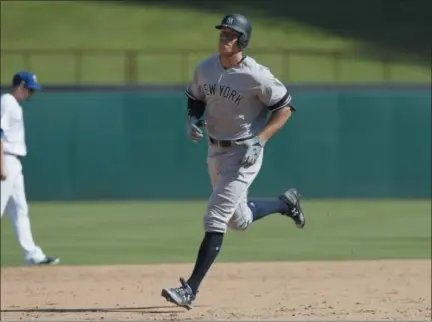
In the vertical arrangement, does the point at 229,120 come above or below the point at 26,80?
above

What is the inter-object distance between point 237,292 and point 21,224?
253 cm

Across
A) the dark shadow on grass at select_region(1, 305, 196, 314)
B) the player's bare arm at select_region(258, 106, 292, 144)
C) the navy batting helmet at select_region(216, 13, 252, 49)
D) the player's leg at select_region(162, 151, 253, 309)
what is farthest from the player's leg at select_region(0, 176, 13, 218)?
the navy batting helmet at select_region(216, 13, 252, 49)

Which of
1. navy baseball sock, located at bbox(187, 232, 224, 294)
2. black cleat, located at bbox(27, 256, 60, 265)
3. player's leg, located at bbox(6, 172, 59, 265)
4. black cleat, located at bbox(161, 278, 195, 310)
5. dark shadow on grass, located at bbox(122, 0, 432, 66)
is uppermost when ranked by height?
navy baseball sock, located at bbox(187, 232, 224, 294)

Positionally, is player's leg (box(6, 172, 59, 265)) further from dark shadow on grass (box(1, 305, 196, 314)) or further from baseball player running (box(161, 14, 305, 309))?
baseball player running (box(161, 14, 305, 309))

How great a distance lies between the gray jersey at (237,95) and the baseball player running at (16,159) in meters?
2.74

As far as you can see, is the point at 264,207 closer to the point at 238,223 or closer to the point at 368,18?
the point at 238,223

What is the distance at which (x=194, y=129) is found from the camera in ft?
26.0

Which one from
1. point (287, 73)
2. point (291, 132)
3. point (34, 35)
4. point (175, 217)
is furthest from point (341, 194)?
point (34, 35)

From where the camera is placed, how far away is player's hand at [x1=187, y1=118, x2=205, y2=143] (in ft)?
25.8

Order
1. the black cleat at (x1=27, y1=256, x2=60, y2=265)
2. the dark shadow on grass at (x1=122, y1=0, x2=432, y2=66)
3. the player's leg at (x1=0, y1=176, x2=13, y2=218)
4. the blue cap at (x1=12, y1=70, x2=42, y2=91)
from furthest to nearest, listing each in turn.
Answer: the dark shadow on grass at (x1=122, y1=0, x2=432, y2=66) → the black cleat at (x1=27, y1=256, x2=60, y2=265) → the player's leg at (x1=0, y1=176, x2=13, y2=218) → the blue cap at (x1=12, y1=70, x2=42, y2=91)

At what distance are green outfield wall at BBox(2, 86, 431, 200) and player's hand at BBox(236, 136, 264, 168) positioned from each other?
10.1 meters

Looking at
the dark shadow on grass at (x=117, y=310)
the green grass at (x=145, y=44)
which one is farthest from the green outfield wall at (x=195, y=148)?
the dark shadow on grass at (x=117, y=310)

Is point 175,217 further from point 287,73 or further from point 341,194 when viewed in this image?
point 287,73

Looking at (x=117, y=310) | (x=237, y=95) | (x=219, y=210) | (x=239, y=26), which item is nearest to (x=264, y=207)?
(x=219, y=210)
